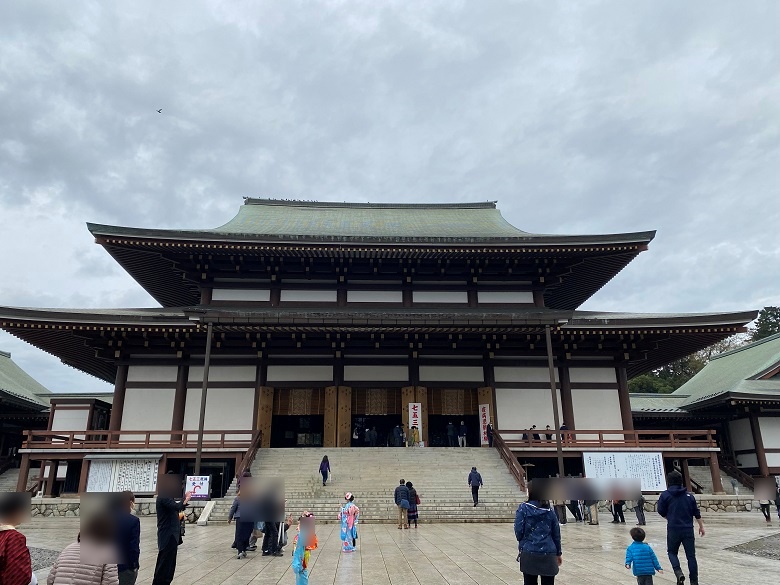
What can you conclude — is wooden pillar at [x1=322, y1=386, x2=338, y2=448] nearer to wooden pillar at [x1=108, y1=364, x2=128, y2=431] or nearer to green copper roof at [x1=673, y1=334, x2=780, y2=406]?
wooden pillar at [x1=108, y1=364, x2=128, y2=431]

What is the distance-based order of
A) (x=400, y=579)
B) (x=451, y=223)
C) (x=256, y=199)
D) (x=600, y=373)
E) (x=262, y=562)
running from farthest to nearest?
(x=256, y=199) → (x=451, y=223) → (x=600, y=373) → (x=262, y=562) → (x=400, y=579)

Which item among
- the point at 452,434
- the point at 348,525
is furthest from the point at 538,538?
the point at 452,434

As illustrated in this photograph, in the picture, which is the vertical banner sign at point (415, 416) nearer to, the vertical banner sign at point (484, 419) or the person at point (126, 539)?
the vertical banner sign at point (484, 419)

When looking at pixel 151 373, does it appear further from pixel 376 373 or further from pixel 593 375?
pixel 593 375

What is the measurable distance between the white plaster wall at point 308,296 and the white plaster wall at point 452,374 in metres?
5.44

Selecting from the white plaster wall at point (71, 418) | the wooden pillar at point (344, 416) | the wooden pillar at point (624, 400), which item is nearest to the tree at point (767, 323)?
the wooden pillar at point (624, 400)

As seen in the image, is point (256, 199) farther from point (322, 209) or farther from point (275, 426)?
point (275, 426)

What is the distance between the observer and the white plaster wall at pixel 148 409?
890 inches

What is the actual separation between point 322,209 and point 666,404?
23479 millimetres

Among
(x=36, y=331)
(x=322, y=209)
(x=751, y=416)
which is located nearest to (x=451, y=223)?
(x=322, y=209)

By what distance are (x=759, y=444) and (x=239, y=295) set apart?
83.1ft

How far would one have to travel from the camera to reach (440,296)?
25.5m

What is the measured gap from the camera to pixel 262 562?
34.0 ft

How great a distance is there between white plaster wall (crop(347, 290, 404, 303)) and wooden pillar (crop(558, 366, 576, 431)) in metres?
8.02
